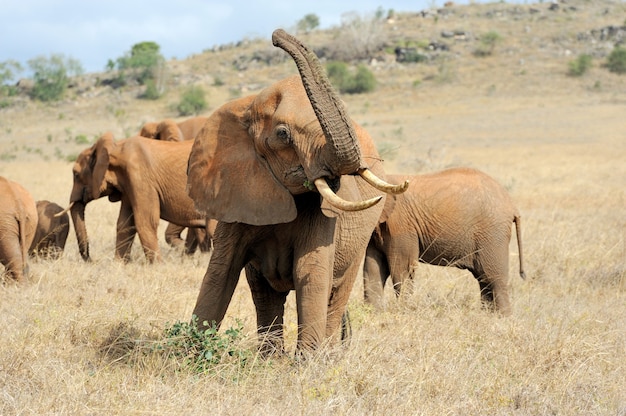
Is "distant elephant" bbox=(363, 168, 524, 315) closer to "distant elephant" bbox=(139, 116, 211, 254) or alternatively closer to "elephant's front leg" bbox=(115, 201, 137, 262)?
"distant elephant" bbox=(139, 116, 211, 254)

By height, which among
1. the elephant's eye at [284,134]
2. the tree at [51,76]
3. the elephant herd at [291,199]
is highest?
the elephant's eye at [284,134]

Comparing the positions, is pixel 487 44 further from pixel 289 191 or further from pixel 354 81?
pixel 289 191

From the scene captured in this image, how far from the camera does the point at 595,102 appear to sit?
1634 inches

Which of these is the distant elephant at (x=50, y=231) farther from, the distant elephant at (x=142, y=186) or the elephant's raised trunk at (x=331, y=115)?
the elephant's raised trunk at (x=331, y=115)

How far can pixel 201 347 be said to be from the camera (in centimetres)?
580

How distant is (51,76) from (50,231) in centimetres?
5350

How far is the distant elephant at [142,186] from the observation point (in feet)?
38.1

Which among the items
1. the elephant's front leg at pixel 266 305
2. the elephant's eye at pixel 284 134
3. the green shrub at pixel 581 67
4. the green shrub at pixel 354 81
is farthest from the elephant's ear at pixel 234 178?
the green shrub at pixel 581 67

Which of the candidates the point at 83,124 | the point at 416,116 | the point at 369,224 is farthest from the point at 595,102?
the point at 369,224

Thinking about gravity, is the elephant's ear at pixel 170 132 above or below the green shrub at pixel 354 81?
above

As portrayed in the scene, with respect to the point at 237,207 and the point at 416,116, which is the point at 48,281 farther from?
the point at 416,116

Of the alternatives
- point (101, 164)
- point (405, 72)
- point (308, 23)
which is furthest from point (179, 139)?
point (308, 23)

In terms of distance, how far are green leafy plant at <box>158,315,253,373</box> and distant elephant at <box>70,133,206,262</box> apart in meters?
5.62

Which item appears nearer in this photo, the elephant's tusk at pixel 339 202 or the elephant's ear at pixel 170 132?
the elephant's tusk at pixel 339 202
